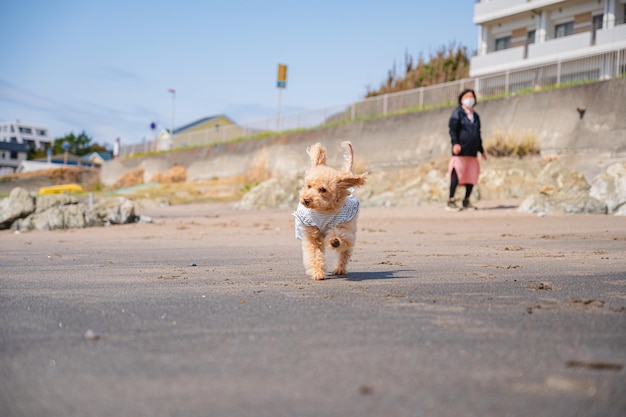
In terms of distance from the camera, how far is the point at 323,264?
5.88 m

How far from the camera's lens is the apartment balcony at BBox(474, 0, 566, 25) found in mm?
31266

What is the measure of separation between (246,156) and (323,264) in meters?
29.2

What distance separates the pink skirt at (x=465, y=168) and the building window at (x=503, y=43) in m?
21.8

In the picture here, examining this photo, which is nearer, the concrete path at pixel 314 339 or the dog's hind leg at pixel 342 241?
the concrete path at pixel 314 339

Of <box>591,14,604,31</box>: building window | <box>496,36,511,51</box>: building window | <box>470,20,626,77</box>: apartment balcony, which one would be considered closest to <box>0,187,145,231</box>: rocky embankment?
<box>470,20,626,77</box>: apartment balcony

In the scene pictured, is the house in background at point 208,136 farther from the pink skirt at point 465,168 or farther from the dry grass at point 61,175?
the pink skirt at point 465,168

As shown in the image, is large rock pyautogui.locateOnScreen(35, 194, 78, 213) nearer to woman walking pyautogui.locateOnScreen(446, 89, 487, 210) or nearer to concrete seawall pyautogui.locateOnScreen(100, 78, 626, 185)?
woman walking pyautogui.locateOnScreen(446, 89, 487, 210)

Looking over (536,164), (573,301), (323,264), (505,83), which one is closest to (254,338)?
(573,301)

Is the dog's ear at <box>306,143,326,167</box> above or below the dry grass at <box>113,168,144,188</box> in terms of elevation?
below

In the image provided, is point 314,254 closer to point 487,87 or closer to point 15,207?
point 15,207

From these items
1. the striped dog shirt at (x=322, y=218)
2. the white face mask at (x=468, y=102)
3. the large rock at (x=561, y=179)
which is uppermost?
the white face mask at (x=468, y=102)

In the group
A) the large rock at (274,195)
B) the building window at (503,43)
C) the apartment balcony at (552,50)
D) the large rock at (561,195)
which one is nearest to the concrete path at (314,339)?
the large rock at (561,195)

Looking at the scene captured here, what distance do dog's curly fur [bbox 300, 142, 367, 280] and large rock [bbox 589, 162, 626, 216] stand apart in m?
8.97

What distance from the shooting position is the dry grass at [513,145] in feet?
63.9
